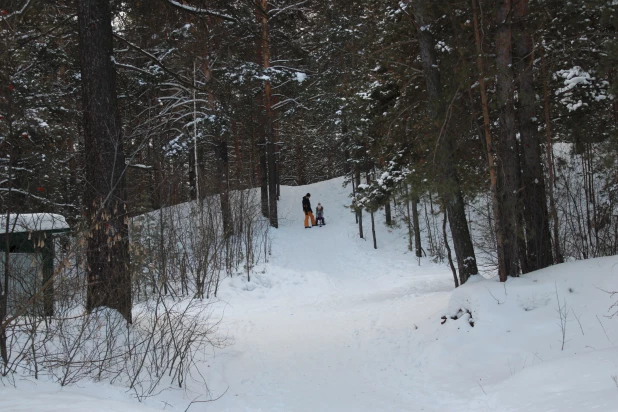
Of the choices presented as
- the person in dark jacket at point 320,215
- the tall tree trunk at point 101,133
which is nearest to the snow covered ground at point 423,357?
the tall tree trunk at point 101,133

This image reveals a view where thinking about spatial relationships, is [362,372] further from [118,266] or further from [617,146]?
[617,146]

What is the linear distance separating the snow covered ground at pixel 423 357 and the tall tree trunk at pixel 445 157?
0.69 meters

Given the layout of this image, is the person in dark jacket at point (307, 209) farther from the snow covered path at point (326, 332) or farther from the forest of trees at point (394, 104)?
the forest of trees at point (394, 104)

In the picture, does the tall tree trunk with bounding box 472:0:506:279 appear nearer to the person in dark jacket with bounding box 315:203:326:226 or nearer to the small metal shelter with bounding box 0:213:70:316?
the small metal shelter with bounding box 0:213:70:316

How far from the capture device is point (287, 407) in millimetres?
5387

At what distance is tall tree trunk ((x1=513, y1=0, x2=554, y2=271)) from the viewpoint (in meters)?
8.34

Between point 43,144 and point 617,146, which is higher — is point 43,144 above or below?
above

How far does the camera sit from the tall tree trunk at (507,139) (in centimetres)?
768

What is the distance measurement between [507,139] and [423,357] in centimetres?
406

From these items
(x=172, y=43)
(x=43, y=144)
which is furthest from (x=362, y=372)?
(x=43, y=144)

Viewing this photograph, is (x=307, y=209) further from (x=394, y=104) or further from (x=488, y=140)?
(x=488, y=140)

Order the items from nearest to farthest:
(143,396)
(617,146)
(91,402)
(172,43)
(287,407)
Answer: (91,402) < (143,396) < (287,407) < (617,146) < (172,43)

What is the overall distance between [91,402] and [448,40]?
8728mm

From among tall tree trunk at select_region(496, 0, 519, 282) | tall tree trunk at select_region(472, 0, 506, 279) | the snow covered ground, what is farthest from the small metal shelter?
tall tree trunk at select_region(496, 0, 519, 282)
